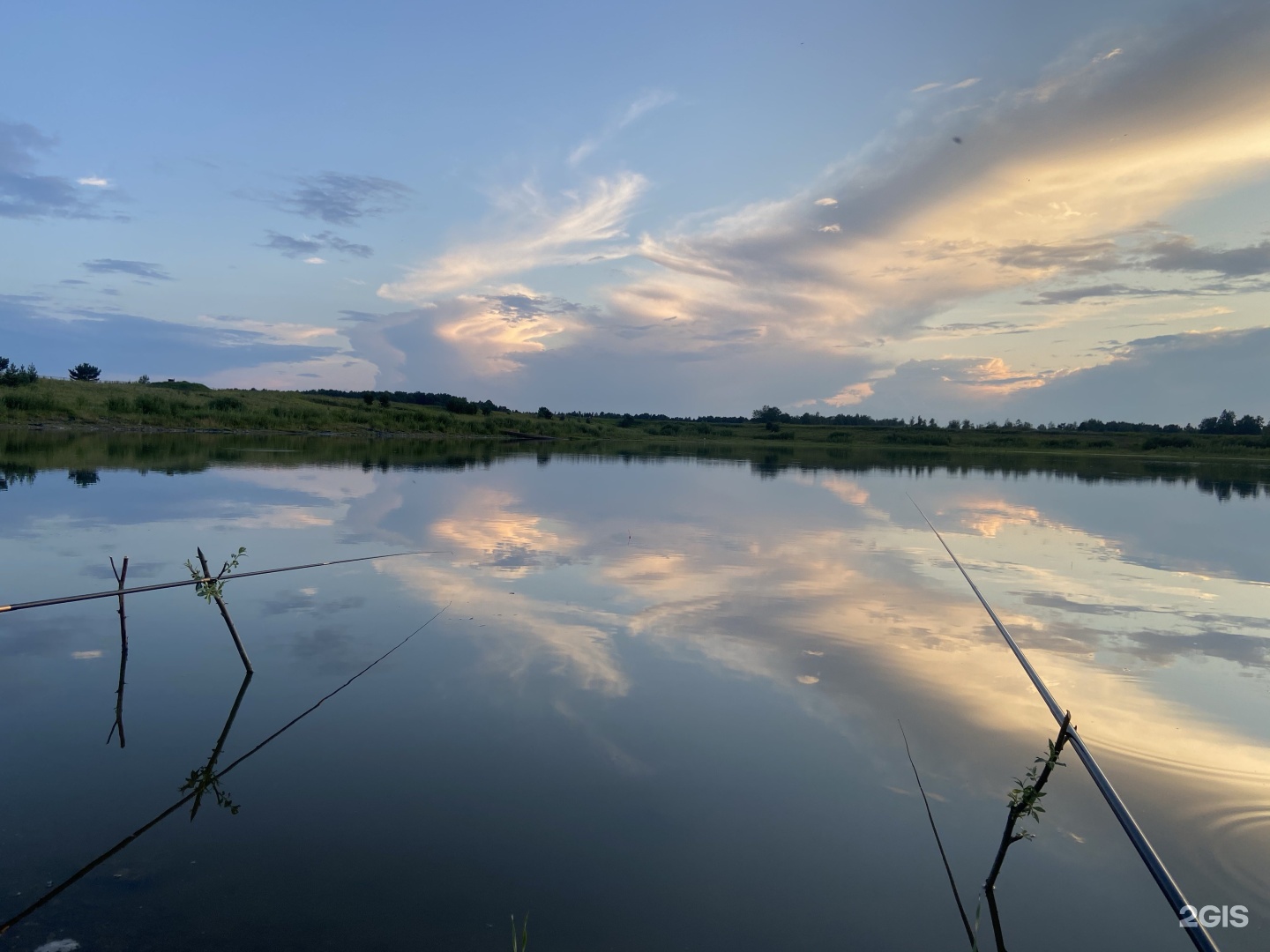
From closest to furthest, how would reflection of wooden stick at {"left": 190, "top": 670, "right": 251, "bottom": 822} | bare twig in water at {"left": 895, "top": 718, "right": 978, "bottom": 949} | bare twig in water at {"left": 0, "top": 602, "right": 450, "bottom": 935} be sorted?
bare twig in water at {"left": 0, "top": 602, "right": 450, "bottom": 935} → bare twig in water at {"left": 895, "top": 718, "right": 978, "bottom": 949} → reflection of wooden stick at {"left": 190, "top": 670, "right": 251, "bottom": 822}

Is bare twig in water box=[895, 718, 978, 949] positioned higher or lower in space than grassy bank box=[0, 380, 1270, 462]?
lower

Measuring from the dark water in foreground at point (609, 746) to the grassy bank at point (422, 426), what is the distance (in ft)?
116

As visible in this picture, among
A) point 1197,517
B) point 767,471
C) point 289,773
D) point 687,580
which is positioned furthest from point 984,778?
point 767,471

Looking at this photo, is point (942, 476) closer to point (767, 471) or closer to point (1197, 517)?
point (767, 471)

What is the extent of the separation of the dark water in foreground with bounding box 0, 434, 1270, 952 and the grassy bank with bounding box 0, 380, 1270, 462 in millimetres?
35291

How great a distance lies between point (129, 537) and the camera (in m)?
12.3

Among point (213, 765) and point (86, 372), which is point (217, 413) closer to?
point (86, 372)

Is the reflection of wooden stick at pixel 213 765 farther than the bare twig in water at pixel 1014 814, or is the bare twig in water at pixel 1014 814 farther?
the reflection of wooden stick at pixel 213 765

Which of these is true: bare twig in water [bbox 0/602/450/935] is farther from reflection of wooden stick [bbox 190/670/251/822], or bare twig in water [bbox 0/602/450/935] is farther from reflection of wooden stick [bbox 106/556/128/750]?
reflection of wooden stick [bbox 106/556/128/750]

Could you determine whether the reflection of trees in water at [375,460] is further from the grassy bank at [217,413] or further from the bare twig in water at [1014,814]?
the bare twig in water at [1014,814]

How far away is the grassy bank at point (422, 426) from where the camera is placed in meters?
43.1

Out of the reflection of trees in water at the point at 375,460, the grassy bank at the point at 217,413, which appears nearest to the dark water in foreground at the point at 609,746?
the reflection of trees in water at the point at 375,460

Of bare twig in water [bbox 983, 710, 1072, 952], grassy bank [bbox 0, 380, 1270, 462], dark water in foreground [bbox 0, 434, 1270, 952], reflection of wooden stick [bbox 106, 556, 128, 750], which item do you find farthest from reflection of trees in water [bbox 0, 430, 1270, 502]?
bare twig in water [bbox 983, 710, 1072, 952]

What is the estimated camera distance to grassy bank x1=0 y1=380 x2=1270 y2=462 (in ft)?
141
